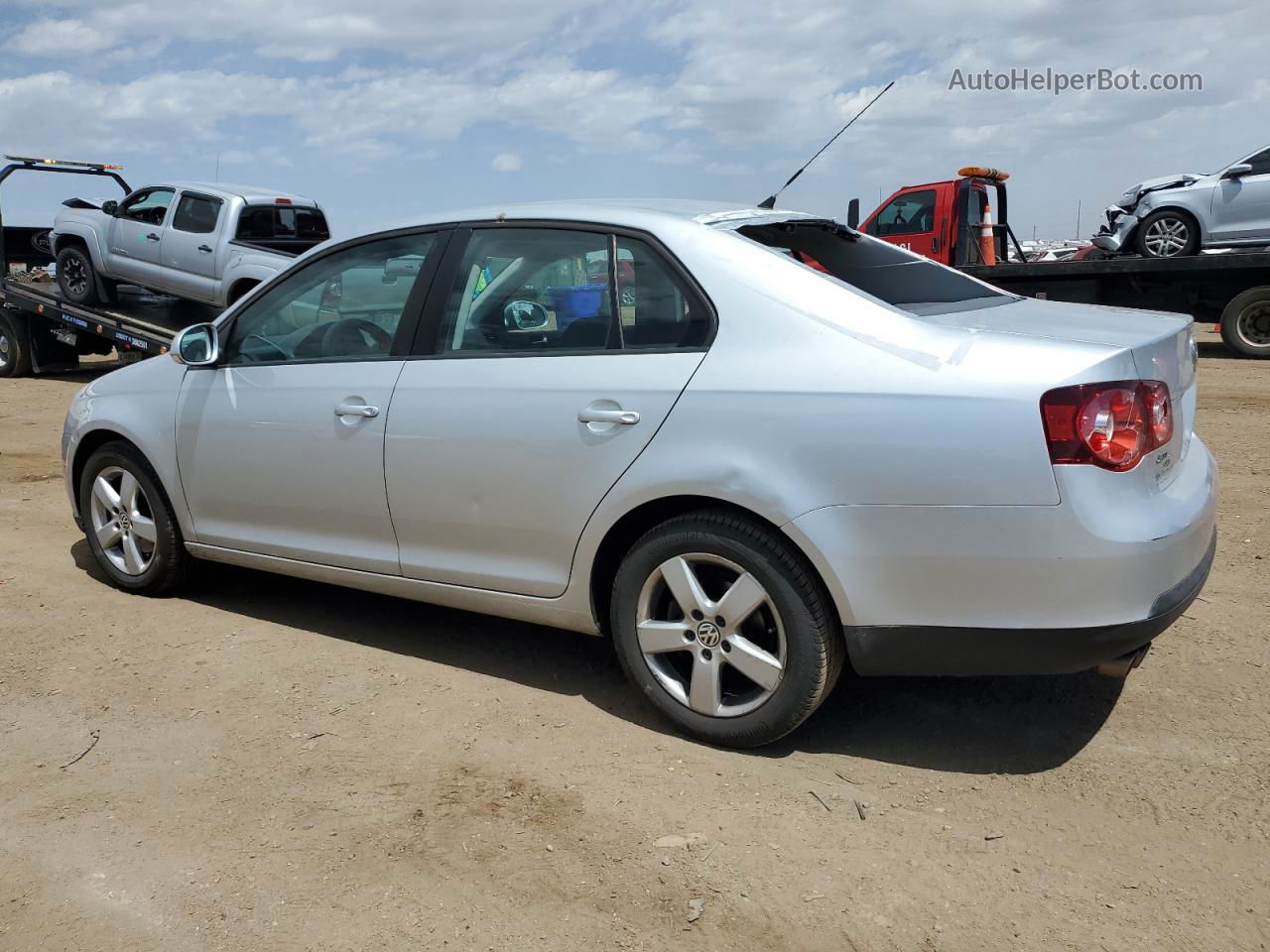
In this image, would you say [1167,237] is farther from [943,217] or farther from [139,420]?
[139,420]

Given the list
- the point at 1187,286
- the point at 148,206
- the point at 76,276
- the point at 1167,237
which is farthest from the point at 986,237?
the point at 76,276

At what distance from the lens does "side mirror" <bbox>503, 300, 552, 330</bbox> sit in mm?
3846

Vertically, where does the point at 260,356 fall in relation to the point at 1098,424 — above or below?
above

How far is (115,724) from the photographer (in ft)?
12.5

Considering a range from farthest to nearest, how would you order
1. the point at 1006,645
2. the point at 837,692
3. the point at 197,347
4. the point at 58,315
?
the point at 58,315, the point at 197,347, the point at 837,692, the point at 1006,645

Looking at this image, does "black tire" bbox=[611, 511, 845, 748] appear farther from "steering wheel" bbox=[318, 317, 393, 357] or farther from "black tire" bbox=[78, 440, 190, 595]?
"black tire" bbox=[78, 440, 190, 595]

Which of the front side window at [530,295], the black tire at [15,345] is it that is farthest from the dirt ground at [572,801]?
the black tire at [15,345]

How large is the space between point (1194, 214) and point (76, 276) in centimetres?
1281

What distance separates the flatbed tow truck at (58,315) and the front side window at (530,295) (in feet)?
27.1

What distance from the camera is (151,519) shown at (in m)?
4.94

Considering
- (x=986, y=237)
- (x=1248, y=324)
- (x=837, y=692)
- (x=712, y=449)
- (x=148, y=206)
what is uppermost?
(x=148, y=206)

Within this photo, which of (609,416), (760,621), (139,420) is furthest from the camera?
(139,420)

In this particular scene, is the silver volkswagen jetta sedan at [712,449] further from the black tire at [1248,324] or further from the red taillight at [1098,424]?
the black tire at [1248,324]

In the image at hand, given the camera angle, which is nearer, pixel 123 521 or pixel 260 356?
pixel 260 356
